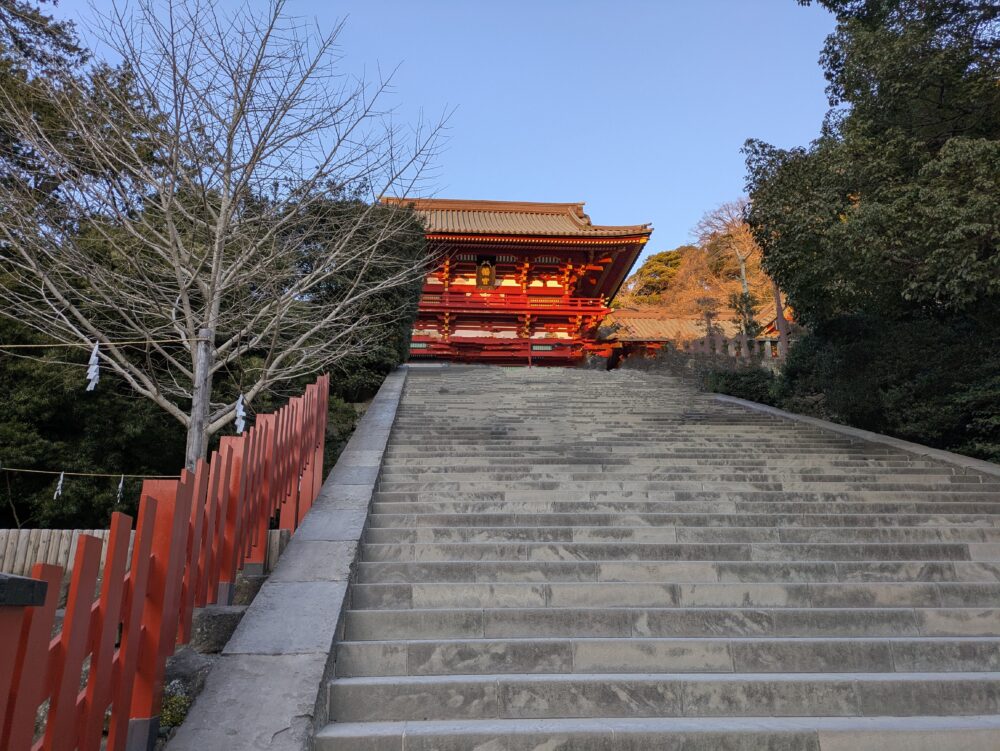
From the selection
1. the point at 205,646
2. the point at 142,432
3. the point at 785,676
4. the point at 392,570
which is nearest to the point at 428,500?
the point at 392,570

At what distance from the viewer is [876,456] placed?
712cm

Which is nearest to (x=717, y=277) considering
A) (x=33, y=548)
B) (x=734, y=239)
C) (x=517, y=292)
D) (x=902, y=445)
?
(x=734, y=239)

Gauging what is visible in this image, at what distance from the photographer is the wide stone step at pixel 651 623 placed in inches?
127

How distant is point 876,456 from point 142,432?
8631 millimetres

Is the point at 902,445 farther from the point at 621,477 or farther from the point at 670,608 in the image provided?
the point at 670,608

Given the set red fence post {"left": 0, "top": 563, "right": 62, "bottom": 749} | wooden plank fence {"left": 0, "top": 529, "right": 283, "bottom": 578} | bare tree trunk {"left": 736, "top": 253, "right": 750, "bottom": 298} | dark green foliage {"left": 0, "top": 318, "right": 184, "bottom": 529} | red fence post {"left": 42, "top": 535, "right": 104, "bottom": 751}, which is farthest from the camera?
bare tree trunk {"left": 736, "top": 253, "right": 750, "bottom": 298}

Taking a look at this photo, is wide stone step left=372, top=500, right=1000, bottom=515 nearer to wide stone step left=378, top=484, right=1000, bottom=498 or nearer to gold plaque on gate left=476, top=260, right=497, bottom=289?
wide stone step left=378, top=484, right=1000, bottom=498

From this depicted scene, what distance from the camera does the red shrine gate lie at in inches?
788

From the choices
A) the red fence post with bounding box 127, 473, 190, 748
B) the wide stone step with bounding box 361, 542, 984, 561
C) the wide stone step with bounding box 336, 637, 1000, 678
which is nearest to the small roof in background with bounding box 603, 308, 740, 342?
the wide stone step with bounding box 361, 542, 984, 561

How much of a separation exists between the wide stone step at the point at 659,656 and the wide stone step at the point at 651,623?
0.21 meters

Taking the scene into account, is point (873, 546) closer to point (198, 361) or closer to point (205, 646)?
point (205, 646)

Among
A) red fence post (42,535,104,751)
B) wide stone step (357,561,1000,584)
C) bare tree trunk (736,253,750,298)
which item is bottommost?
wide stone step (357,561,1000,584)

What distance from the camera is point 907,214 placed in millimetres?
6359

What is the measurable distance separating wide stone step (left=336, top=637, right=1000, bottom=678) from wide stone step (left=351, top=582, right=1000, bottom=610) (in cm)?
50
